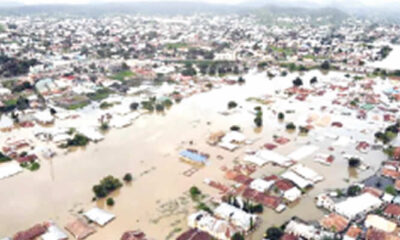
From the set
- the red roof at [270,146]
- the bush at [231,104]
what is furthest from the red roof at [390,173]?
the bush at [231,104]

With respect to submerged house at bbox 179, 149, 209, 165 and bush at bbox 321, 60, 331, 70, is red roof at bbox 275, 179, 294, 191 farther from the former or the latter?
bush at bbox 321, 60, 331, 70

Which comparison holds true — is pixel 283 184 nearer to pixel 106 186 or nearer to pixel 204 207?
pixel 204 207

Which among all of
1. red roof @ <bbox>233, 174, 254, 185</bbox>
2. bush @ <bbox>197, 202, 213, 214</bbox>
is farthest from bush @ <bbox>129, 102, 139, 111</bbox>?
bush @ <bbox>197, 202, 213, 214</bbox>

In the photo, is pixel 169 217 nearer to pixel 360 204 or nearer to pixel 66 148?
pixel 360 204

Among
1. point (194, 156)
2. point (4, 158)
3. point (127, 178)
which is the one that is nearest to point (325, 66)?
point (194, 156)

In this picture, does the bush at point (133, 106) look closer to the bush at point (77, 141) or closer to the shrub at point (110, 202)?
the bush at point (77, 141)

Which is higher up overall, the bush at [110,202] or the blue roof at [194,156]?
the blue roof at [194,156]

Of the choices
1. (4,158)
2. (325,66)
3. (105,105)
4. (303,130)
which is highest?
(325,66)
